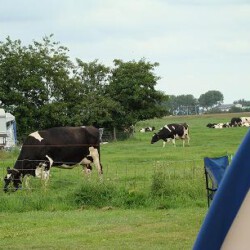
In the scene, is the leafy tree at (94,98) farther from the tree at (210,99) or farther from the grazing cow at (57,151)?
the tree at (210,99)

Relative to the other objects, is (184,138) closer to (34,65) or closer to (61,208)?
(34,65)

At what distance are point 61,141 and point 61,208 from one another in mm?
5591

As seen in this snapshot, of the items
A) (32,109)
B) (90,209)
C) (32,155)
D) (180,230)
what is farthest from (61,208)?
(32,109)

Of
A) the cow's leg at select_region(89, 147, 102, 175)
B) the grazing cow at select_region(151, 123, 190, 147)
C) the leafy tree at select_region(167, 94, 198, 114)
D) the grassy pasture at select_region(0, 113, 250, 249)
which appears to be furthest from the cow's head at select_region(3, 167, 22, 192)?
the leafy tree at select_region(167, 94, 198, 114)

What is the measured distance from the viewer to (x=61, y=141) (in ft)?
55.3

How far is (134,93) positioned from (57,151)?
24.8 meters

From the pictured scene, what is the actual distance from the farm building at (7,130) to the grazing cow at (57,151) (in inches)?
508

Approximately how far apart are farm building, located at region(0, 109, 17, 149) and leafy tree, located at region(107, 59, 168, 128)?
800cm

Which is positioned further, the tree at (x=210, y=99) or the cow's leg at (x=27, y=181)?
the tree at (x=210, y=99)

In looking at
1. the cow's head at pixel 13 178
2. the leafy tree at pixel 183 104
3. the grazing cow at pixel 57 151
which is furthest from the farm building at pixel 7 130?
the leafy tree at pixel 183 104

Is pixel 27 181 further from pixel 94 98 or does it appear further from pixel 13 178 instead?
pixel 94 98

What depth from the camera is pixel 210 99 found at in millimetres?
134500

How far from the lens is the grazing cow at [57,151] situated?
15.4 metres

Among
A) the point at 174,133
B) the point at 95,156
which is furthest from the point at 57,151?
the point at 174,133
